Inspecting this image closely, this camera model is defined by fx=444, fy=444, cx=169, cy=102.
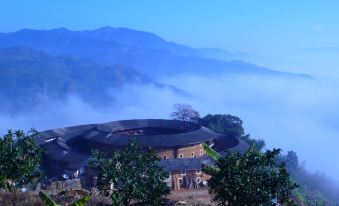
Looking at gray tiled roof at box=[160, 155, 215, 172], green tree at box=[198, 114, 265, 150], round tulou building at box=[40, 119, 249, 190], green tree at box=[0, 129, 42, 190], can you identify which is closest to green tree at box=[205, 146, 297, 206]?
green tree at box=[0, 129, 42, 190]

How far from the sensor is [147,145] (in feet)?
174

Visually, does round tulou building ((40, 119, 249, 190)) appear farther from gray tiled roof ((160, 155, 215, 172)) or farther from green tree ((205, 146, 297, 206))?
green tree ((205, 146, 297, 206))

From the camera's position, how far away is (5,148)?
70.1ft

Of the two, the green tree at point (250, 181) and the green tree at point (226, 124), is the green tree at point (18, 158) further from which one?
the green tree at point (226, 124)

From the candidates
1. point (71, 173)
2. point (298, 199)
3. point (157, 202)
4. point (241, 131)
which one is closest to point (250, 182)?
point (157, 202)

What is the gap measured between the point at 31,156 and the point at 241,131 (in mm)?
58969

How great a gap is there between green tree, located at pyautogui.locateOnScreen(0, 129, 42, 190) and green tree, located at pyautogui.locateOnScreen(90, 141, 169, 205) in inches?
129

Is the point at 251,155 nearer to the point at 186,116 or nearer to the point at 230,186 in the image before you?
the point at 230,186

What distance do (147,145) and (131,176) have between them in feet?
108

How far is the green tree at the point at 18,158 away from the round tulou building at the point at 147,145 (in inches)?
Result: 910

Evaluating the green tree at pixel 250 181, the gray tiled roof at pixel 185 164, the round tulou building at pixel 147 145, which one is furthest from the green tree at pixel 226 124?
the green tree at pixel 250 181

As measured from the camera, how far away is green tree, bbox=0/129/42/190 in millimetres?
21031

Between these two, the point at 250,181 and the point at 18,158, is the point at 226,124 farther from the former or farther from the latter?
the point at 250,181

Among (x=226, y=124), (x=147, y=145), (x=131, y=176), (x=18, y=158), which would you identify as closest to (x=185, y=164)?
(x=147, y=145)
